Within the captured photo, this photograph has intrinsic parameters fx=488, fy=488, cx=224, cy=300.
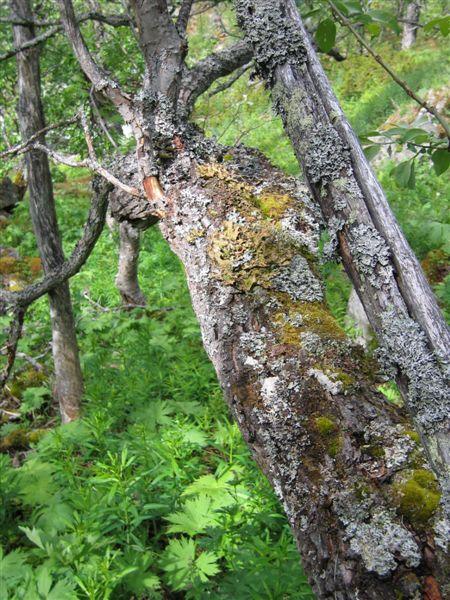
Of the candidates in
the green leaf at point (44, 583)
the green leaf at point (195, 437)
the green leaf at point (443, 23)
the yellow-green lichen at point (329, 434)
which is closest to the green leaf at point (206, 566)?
the green leaf at point (44, 583)

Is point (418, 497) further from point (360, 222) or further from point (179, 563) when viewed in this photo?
point (179, 563)

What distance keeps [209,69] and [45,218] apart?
1.75m

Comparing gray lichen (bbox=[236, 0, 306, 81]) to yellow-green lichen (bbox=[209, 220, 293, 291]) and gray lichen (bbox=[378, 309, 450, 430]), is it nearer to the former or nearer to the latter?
yellow-green lichen (bbox=[209, 220, 293, 291])

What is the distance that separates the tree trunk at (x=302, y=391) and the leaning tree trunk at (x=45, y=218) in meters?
2.62

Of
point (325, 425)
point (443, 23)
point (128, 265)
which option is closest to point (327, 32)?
point (443, 23)

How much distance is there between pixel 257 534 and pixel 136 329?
9.60 ft

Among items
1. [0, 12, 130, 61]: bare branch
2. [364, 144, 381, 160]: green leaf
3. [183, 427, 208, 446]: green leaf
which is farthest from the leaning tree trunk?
[364, 144, 381, 160]: green leaf

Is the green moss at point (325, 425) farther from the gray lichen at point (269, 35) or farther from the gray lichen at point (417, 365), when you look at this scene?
the gray lichen at point (269, 35)

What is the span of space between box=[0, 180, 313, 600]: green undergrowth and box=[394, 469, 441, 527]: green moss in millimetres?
1232

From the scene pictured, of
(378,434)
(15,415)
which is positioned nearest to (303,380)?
(378,434)

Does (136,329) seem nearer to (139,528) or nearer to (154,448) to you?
(154,448)

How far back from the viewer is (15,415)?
4.66m

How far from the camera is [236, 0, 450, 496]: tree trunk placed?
1.05 meters

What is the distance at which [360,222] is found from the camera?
47.8 inches
